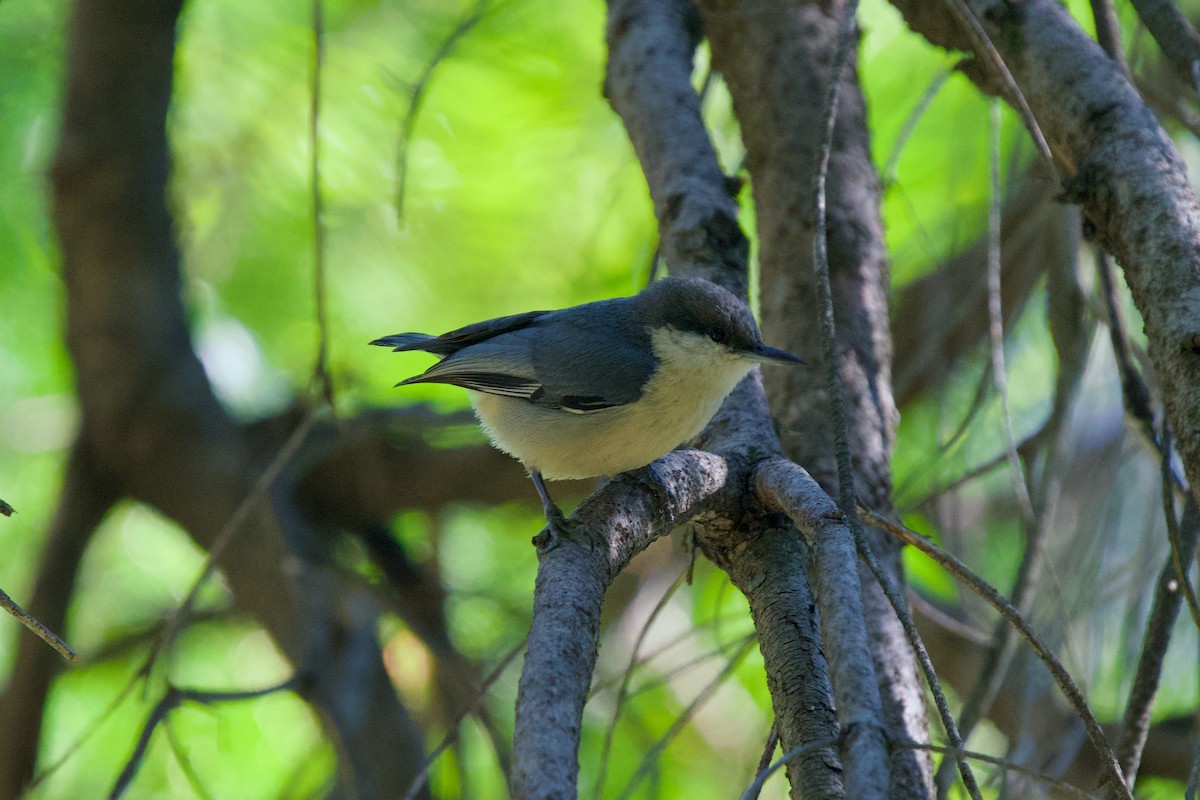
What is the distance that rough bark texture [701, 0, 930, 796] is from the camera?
8.60ft

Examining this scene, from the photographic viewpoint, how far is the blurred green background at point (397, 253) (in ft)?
14.2

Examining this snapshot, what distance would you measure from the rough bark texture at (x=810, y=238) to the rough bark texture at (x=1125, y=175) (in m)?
0.58

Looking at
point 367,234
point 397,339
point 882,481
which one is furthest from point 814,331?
point 367,234

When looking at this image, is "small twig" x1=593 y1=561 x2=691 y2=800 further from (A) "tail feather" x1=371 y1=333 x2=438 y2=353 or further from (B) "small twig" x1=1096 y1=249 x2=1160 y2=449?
(A) "tail feather" x1=371 y1=333 x2=438 y2=353

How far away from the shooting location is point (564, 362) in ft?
9.64

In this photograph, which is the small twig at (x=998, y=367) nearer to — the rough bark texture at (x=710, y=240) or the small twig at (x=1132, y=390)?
the small twig at (x=1132, y=390)

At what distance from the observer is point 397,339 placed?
10.1 ft

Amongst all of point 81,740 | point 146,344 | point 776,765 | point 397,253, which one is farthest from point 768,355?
point 146,344

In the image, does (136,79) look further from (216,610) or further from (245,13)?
(216,610)

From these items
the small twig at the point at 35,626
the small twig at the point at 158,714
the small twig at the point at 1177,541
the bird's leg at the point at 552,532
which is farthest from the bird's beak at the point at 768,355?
the small twig at the point at 35,626

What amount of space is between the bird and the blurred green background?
4.09ft

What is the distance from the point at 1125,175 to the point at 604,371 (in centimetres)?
135

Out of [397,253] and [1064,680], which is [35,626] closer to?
[1064,680]

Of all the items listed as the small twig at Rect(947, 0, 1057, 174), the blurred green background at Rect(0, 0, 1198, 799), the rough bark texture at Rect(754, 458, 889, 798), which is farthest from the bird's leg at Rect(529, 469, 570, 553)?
the blurred green background at Rect(0, 0, 1198, 799)
